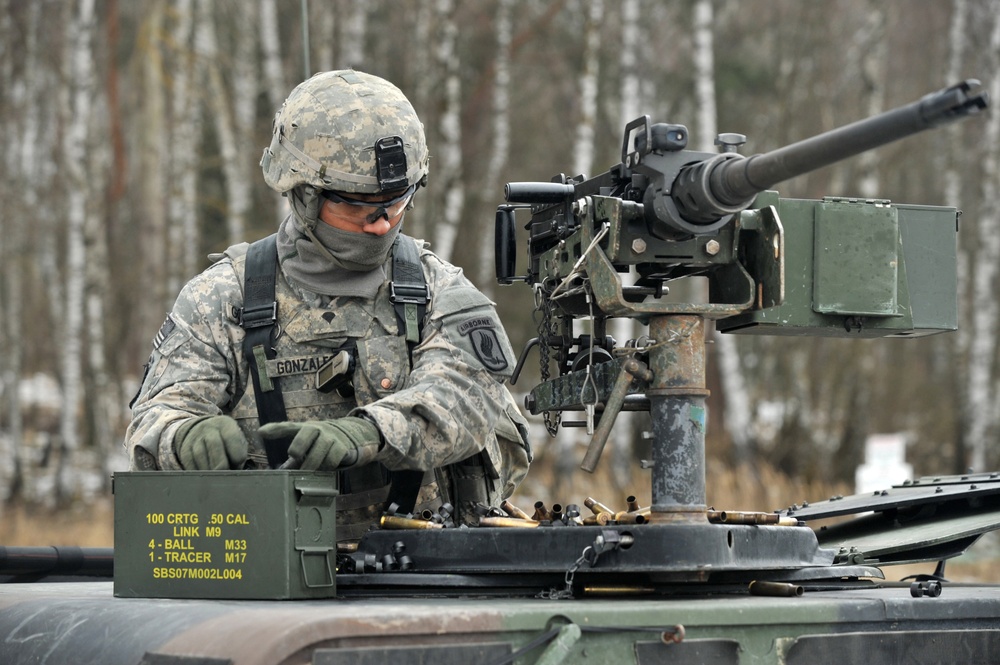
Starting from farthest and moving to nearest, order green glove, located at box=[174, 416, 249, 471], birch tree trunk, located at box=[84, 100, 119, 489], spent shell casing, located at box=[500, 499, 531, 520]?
birch tree trunk, located at box=[84, 100, 119, 489] → spent shell casing, located at box=[500, 499, 531, 520] → green glove, located at box=[174, 416, 249, 471]

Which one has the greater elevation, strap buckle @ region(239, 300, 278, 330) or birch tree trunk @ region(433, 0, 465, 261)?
birch tree trunk @ region(433, 0, 465, 261)

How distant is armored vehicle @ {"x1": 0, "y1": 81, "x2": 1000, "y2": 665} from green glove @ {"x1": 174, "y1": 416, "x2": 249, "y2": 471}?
177mm

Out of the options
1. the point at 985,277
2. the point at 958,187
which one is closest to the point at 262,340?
the point at 985,277

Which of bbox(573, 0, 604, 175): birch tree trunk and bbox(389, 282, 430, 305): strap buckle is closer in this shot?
bbox(389, 282, 430, 305): strap buckle

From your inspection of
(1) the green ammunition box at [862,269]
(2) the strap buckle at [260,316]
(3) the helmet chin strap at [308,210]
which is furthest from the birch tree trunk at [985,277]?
(2) the strap buckle at [260,316]

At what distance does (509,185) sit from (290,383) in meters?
0.97

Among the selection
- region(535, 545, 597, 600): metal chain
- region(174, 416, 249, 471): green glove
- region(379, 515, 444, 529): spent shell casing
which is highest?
region(174, 416, 249, 471): green glove

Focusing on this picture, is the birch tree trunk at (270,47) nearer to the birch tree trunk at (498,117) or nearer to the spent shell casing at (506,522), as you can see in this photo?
the birch tree trunk at (498,117)

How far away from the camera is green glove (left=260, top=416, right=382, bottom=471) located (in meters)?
4.11

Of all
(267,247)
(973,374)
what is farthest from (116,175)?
(267,247)

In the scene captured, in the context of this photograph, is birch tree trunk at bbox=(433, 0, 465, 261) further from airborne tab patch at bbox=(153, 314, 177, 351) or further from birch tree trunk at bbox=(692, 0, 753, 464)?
airborne tab patch at bbox=(153, 314, 177, 351)

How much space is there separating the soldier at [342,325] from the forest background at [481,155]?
10.3m

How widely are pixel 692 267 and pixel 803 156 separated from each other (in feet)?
2.15

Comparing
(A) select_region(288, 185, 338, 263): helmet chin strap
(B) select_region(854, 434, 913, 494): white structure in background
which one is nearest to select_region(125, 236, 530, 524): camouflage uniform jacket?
(A) select_region(288, 185, 338, 263): helmet chin strap
